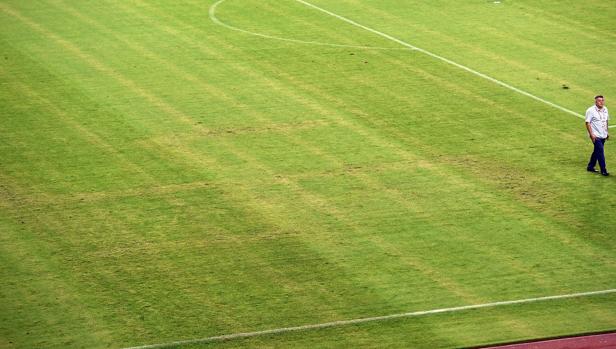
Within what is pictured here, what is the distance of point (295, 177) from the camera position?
25453 mm

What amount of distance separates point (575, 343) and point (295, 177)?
28.1 feet

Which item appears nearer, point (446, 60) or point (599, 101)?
point (599, 101)

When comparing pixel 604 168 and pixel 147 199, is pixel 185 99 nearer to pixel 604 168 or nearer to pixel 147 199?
pixel 147 199

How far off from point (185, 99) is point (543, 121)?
29.0 ft

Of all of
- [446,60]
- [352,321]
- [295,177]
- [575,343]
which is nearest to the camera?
[575,343]

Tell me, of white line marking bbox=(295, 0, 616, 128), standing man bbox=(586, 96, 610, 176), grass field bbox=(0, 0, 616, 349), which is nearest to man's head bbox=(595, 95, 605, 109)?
standing man bbox=(586, 96, 610, 176)

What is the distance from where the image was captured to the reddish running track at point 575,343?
1838 centimetres

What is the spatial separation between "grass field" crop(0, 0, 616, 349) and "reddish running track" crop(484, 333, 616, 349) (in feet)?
1.03

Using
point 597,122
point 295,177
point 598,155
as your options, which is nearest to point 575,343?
point 598,155

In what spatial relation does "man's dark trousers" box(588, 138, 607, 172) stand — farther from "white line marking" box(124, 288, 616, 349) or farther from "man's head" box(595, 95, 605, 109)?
"white line marking" box(124, 288, 616, 349)

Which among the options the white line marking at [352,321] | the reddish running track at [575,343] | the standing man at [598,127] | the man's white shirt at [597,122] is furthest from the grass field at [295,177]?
the man's white shirt at [597,122]

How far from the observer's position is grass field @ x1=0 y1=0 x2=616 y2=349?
64.3 ft

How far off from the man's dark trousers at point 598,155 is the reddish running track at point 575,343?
7.38 metres

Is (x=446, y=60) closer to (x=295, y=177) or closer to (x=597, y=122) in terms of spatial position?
(x=597, y=122)
